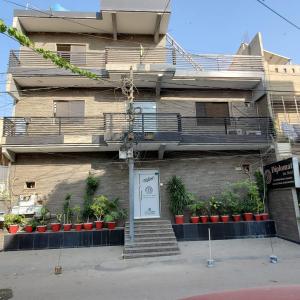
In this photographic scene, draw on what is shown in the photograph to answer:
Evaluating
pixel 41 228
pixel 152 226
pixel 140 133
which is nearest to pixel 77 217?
pixel 41 228

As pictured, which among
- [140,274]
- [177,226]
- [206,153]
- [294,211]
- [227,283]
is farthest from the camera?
[206,153]

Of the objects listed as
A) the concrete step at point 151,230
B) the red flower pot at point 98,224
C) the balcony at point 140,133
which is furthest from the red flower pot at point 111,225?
the balcony at point 140,133

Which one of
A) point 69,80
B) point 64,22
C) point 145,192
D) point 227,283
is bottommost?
point 227,283

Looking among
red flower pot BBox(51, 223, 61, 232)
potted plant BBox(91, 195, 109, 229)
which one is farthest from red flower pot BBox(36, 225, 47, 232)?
potted plant BBox(91, 195, 109, 229)

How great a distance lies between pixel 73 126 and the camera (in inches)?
537

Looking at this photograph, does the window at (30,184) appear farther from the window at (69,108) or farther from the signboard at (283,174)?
the signboard at (283,174)

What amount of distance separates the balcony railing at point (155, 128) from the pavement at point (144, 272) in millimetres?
4484

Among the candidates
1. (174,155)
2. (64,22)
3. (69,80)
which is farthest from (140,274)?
(64,22)

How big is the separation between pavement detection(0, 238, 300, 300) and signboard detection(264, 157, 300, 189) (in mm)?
2306

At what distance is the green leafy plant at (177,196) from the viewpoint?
41.7 feet

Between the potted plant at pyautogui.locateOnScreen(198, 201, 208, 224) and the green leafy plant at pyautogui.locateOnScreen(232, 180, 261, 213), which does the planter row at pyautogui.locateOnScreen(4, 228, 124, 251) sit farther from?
the green leafy plant at pyautogui.locateOnScreen(232, 180, 261, 213)

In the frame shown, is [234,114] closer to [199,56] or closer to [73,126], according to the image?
[199,56]

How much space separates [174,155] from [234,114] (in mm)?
3776

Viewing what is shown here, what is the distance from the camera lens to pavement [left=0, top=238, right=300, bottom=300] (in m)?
6.21
